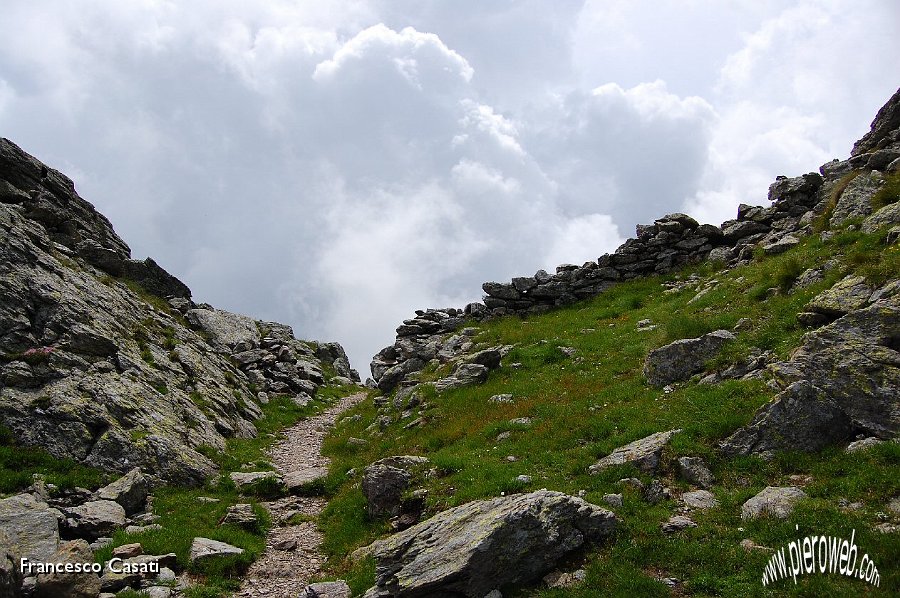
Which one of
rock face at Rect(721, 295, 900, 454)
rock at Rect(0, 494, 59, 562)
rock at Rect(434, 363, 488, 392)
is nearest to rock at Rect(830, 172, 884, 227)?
rock face at Rect(721, 295, 900, 454)

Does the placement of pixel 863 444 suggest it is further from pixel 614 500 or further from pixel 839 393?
pixel 614 500

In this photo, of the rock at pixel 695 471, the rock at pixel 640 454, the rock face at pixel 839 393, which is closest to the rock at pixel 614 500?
the rock at pixel 640 454

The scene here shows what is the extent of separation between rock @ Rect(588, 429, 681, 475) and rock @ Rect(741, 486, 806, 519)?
9.08 ft

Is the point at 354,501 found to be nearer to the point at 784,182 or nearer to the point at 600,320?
the point at 600,320

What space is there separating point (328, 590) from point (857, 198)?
3145 centimetres

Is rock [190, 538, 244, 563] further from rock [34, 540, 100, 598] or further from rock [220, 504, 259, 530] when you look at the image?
rock [34, 540, 100, 598]

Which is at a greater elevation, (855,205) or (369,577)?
(855,205)

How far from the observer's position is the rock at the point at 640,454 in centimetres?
1427

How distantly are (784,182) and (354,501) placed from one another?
1487 inches

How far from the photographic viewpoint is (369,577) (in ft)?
42.5

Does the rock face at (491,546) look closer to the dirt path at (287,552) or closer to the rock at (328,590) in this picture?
the rock at (328,590)

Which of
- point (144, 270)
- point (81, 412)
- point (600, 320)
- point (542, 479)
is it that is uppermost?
point (144, 270)

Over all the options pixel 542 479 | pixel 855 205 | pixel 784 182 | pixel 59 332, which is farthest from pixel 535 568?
pixel 784 182

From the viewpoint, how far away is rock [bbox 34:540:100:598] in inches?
420
